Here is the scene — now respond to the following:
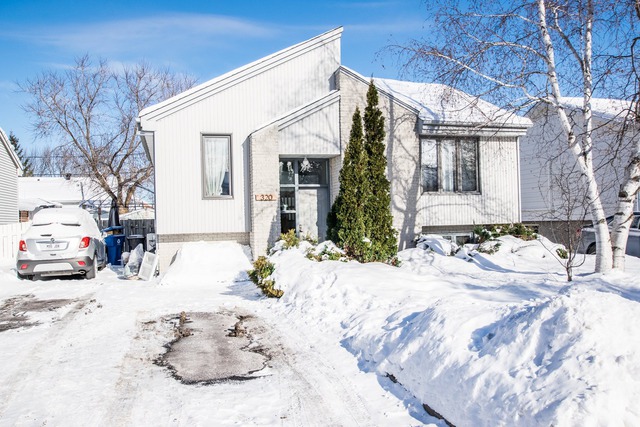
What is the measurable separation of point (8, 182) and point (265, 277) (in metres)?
24.4

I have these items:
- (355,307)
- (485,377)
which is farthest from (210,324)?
(485,377)

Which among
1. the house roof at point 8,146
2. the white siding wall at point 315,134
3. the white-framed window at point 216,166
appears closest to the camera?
the white siding wall at point 315,134

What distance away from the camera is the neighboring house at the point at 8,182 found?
88.0 ft

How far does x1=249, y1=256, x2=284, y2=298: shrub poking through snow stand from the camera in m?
9.47

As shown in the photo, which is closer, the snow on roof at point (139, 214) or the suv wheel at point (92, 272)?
the suv wheel at point (92, 272)

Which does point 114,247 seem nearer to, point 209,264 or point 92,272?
point 92,272

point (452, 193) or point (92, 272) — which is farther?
point (452, 193)

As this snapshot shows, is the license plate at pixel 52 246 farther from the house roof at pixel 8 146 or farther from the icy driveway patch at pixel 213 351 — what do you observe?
the house roof at pixel 8 146

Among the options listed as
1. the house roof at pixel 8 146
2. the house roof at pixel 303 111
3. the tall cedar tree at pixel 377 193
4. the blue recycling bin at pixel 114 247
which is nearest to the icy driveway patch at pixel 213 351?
the tall cedar tree at pixel 377 193

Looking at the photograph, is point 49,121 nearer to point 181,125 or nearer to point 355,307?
point 181,125

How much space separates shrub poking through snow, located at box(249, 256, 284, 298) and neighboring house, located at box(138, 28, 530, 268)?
273 cm

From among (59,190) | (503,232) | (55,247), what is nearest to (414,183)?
(503,232)

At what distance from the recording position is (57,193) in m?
41.5

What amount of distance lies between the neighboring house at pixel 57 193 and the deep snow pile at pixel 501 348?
34019mm
